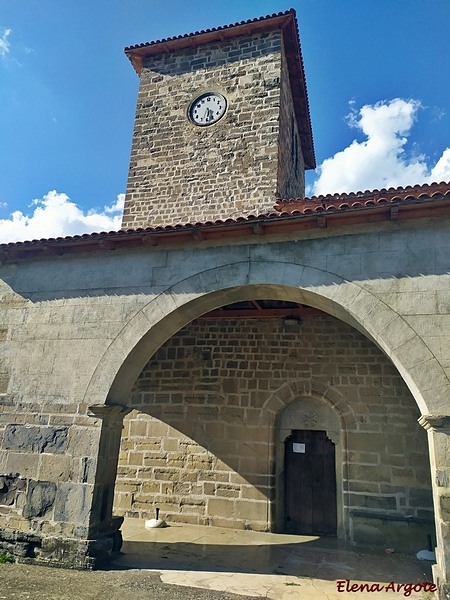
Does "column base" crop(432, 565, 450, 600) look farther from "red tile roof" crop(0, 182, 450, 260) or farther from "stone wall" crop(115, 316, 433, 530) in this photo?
"red tile roof" crop(0, 182, 450, 260)

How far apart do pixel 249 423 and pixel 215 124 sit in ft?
23.3

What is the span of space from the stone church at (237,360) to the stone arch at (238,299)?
24mm

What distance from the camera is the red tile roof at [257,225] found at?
16.3 feet

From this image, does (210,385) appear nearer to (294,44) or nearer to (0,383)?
(0,383)

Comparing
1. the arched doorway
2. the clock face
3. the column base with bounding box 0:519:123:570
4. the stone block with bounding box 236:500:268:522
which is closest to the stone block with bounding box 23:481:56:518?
the column base with bounding box 0:519:123:570

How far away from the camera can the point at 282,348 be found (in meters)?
8.12

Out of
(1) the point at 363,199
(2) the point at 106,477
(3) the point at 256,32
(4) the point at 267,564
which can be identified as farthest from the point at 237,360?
(3) the point at 256,32

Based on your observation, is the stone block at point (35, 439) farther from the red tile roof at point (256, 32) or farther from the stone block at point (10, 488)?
the red tile roof at point (256, 32)

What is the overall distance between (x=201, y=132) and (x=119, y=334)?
6805 mm

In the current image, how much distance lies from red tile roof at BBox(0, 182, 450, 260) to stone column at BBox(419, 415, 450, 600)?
2240 millimetres

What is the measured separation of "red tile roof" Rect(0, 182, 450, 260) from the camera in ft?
16.3

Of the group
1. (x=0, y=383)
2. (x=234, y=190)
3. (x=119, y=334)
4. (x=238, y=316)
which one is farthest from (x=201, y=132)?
(x=0, y=383)

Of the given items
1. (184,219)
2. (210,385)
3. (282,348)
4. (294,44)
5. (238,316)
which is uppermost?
(294,44)

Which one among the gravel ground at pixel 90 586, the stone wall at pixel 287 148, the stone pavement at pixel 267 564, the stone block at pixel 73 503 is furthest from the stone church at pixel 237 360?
the stone pavement at pixel 267 564
